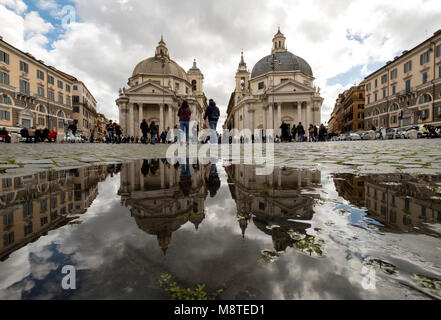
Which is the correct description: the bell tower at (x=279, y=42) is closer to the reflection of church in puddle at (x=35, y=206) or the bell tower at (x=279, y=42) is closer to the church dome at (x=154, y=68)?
the church dome at (x=154, y=68)

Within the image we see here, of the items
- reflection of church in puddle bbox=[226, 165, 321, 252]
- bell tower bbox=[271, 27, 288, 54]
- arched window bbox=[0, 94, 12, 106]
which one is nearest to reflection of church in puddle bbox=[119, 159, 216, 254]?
reflection of church in puddle bbox=[226, 165, 321, 252]

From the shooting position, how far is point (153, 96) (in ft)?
130

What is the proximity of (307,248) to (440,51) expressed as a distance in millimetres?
46044

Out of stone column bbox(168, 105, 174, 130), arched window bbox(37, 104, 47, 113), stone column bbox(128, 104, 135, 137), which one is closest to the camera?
stone column bbox(128, 104, 135, 137)

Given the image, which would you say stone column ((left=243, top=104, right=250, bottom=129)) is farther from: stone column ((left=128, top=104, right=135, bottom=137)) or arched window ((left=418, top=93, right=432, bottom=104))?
arched window ((left=418, top=93, right=432, bottom=104))

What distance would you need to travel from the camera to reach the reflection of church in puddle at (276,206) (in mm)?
1265

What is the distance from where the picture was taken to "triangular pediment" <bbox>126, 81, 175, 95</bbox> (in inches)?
1524

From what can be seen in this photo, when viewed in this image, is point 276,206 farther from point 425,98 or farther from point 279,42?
point 279,42

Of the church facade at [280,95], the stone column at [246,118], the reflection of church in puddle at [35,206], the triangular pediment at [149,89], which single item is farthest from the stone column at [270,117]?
the reflection of church in puddle at [35,206]

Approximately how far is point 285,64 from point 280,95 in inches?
340

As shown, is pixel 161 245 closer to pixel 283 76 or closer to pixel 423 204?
pixel 423 204

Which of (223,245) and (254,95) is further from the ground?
(254,95)

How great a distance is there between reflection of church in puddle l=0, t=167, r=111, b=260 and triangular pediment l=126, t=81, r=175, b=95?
128 ft

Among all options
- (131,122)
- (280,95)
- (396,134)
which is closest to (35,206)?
(396,134)
